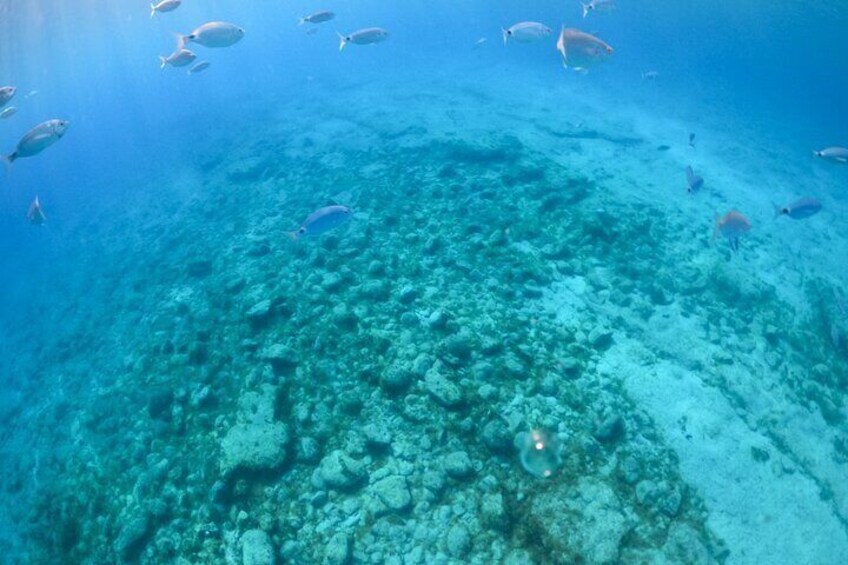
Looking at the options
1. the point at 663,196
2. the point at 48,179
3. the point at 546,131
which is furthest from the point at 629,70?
the point at 48,179

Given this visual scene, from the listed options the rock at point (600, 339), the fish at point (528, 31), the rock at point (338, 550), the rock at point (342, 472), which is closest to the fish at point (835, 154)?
the fish at point (528, 31)

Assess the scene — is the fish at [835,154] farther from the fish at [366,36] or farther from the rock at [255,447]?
the rock at [255,447]

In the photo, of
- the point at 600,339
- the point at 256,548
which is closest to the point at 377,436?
the point at 256,548

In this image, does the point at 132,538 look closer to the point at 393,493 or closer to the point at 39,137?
the point at 393,493

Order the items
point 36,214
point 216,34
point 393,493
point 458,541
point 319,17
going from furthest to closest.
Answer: point 319,17 < point 36,214 < point 216,34 < point 393,493 < point 458,541

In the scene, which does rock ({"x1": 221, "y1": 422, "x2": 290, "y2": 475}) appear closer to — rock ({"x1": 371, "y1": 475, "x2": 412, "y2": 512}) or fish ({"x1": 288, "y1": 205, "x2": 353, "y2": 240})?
rock ({"x1": 371, "y1": 475, "x2": 412, "y2": 512})

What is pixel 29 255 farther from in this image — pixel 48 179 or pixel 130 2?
pixel 130 2
